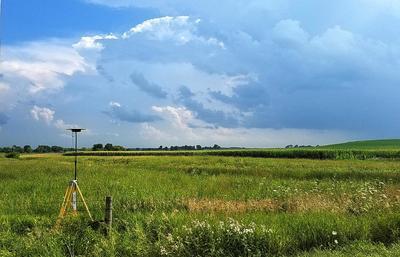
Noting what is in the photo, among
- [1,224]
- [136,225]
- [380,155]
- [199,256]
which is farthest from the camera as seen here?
[380,155]

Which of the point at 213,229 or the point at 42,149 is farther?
the point at 42,149

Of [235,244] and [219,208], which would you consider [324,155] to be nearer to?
[219,208]

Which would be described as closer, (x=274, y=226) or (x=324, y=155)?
(x=274, y=226)

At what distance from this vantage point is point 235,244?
412 inches

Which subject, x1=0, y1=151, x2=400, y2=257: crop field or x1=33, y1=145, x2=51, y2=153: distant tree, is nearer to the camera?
x1=0, y1=151, x2=400, y2=257: crop field

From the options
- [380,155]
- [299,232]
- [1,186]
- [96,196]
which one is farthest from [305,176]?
[380,155]

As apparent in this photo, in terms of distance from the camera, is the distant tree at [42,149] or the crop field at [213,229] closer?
the crop field at [213,229]

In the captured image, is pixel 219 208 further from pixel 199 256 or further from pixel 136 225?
pixel 199 256

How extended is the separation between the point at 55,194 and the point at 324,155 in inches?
1895

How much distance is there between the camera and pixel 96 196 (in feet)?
64.5

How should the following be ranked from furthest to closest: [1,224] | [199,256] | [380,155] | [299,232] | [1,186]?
[380,155] < [1,186] < [1,224] < [299,232] < [199,256]

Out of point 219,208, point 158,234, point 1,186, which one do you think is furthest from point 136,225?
point 1,186

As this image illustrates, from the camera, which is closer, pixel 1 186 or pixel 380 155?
pixel 1 186

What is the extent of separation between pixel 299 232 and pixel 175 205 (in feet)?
19.4
